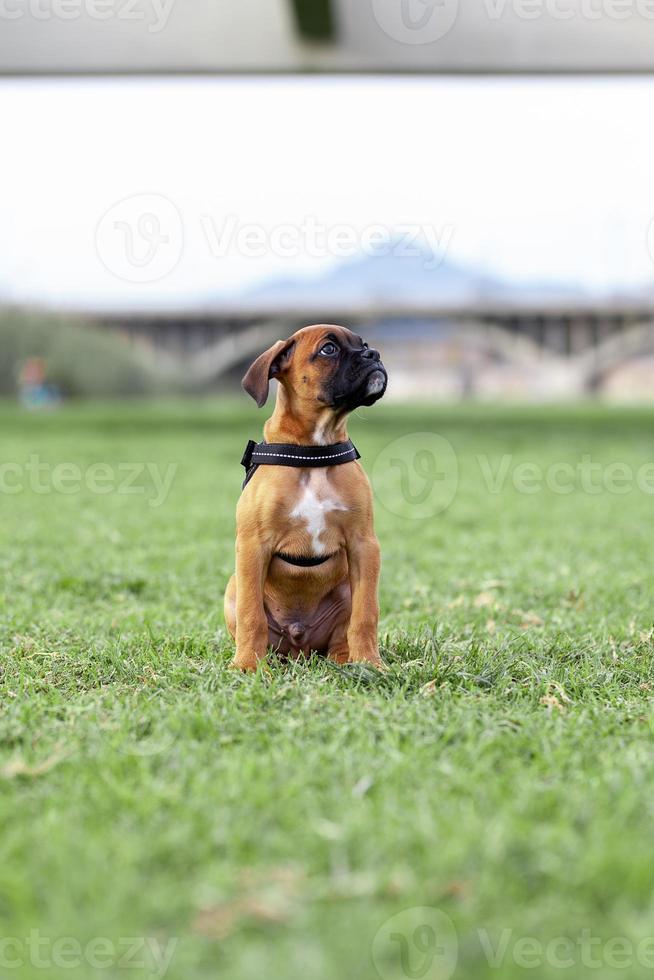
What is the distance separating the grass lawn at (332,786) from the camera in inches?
63.4

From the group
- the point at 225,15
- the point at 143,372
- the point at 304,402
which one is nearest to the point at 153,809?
the point at 304,402

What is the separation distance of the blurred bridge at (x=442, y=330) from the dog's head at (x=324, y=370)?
25.1 metres

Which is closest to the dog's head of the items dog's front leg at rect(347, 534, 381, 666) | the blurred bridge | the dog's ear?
the dog's ear

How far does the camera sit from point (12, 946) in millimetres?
1600

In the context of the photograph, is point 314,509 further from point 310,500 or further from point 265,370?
point 265,370

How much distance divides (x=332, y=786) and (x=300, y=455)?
3.76 feet

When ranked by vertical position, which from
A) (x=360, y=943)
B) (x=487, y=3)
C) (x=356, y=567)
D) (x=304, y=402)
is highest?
(x=487, y=3)

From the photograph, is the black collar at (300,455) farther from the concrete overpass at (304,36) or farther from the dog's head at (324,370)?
the concrete overpass at (304,36)

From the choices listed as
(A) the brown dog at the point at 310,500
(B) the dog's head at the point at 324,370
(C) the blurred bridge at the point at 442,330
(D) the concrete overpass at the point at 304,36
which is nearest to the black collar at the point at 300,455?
(A) the brown dog at the point at 310,500

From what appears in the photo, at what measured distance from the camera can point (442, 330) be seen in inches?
1330

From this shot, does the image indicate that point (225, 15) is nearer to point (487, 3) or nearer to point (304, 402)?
point (487, 3)

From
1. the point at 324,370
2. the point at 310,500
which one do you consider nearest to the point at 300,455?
the point at 310,500

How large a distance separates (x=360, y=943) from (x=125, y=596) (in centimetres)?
318

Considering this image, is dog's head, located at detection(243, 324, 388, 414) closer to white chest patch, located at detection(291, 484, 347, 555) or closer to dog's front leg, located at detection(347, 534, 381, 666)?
white chest patch, located at detection(291, 484, 347, 555)
